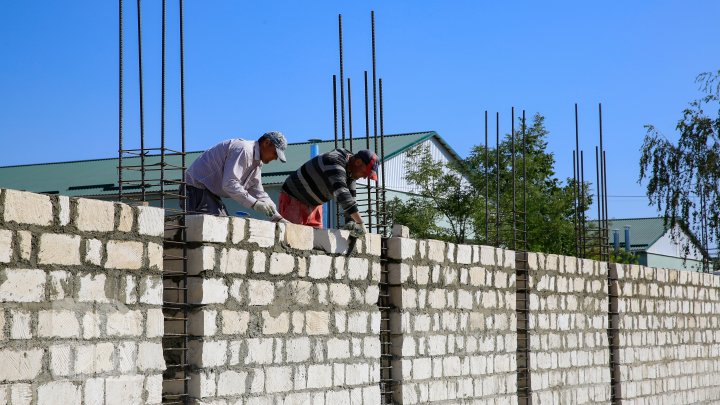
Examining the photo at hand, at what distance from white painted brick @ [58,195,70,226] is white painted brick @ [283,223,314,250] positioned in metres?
1.91

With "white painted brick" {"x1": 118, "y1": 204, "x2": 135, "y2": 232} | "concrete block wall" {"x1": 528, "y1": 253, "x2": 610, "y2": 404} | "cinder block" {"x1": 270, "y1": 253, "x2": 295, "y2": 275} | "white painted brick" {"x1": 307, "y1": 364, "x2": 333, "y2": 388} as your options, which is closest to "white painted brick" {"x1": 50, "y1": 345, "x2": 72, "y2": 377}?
"white painted brick" {"x1": 118, "y1": 204, "x2": 135, "y2": 232}

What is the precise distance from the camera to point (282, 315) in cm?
721

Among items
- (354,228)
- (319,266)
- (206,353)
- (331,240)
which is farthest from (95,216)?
(354,228)

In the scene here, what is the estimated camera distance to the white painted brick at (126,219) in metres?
5.96

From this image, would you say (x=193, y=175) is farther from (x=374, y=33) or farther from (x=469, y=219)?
(x=469, y=219)

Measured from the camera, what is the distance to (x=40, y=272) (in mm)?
5445

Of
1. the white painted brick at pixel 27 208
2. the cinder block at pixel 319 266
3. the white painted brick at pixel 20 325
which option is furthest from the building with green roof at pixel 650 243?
the white painted brick at pixel 20 325

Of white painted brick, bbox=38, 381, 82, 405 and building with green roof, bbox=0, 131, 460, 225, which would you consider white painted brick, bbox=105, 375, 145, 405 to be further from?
building with green roof, bbox=0, 131, 460, 225

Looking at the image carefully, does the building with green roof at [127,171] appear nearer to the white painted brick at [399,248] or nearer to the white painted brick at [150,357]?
the white painted brick at [399,248]

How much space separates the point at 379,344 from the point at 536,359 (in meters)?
2.93

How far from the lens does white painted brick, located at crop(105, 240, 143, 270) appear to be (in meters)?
5.87

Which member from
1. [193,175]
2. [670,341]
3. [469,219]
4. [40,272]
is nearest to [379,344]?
[193,175]

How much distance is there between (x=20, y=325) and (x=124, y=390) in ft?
2.55

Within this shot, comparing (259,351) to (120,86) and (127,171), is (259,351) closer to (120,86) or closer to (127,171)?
(120,86)
